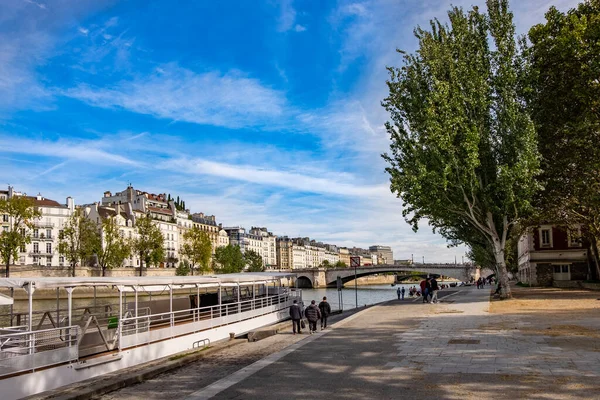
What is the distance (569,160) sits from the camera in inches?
1510

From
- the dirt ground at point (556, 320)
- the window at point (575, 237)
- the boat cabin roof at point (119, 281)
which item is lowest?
the dirt ground at point (556, 320)

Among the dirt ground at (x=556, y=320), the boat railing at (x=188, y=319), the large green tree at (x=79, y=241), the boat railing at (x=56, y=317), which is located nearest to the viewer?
the boat railing at (x=56, y=317)

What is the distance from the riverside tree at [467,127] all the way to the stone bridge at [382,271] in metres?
60.8

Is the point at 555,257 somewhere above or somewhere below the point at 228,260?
above

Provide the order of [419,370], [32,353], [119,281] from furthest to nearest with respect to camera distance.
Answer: [119,281] → [32,353] → [419,370]

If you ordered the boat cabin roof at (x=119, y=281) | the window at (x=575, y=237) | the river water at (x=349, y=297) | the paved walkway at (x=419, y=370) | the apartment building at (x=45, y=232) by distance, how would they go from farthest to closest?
the apartment building at (x=45, y=232), the river water at (x=349, y=297), the window at (x=575, y=237), the boat cabin roof at (x=119, y=281), the paved walkway at (x=419, y=370)

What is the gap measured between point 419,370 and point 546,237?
5398 centimetres

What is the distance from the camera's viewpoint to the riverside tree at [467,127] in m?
34.2

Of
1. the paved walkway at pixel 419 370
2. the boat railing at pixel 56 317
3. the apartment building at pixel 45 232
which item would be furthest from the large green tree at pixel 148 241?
the paved walkway at pixel 419 370

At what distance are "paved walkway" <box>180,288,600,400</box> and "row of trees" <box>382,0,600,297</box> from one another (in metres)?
17.6

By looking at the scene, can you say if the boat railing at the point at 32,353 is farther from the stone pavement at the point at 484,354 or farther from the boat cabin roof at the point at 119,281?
the stone pavement at the point at 484,354

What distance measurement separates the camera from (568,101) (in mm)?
36312

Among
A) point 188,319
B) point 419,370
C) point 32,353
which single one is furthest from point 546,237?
point 32,353

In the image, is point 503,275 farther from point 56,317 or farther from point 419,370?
point 56,317
